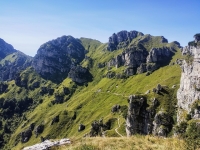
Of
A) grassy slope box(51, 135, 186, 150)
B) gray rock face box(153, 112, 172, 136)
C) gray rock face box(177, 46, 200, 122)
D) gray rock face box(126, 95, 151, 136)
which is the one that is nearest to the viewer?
grassy slope box(51, 135, 186, 150)

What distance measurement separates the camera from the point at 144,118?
16412 centimetres

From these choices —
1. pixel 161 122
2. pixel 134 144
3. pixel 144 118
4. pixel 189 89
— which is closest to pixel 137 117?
pixel 144 118

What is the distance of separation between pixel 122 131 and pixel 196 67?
7490 centimetres

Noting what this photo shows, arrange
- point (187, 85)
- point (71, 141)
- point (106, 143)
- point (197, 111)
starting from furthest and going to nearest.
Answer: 1. point (187, 85)
2. point (197, 111)
3. point (71, 141)
4. point (106, 143)

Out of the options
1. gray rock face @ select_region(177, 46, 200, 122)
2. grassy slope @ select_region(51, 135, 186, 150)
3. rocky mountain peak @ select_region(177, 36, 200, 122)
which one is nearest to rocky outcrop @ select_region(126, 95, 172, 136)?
gray rock face @ select_region(177, 46, 200, 122)

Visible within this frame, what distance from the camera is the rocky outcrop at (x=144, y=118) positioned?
15399cm

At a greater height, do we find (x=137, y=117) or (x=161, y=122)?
(x=137, y=117)

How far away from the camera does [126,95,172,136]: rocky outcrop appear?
505ft

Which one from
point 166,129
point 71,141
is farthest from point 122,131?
point 71,141

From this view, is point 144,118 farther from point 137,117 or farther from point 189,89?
point 189,89

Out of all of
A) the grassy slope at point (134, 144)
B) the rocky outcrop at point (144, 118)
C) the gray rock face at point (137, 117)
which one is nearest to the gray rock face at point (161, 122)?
the rocky outcrop at point (144, 118)

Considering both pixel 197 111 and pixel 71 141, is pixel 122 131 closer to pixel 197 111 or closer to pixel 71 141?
pixel 197 111

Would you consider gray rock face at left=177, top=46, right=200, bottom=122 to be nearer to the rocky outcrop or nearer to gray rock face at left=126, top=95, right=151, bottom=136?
the rocky outcrop

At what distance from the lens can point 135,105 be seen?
166m
